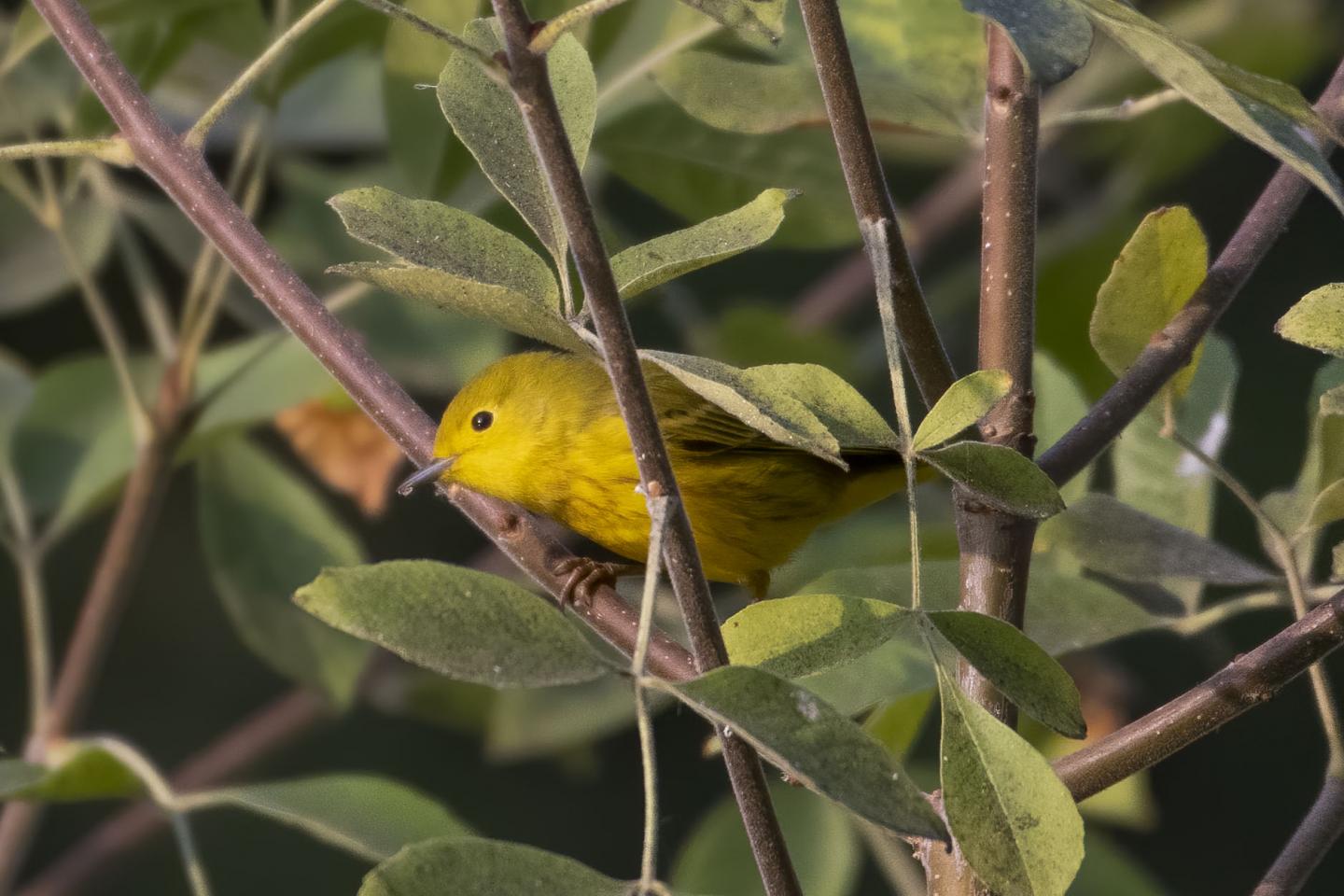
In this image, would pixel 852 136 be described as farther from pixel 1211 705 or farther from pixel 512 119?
pixel 1211 705

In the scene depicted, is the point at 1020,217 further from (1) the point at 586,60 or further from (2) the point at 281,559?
(2) the point at 281,559

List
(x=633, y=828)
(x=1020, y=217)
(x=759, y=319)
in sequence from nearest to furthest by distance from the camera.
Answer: (x=1020, y=217) < (x=759, y=319) < (x=633, y=828)

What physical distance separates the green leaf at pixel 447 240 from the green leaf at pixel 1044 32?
28cm

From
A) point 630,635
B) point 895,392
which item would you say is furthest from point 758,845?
point 630,635

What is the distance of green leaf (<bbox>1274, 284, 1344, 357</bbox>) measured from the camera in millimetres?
804

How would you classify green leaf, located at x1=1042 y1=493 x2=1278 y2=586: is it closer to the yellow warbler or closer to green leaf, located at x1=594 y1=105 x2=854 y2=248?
green leaf, located at x1=594 y1=105 x2=854 y2=248

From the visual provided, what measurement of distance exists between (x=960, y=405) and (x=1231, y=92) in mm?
207

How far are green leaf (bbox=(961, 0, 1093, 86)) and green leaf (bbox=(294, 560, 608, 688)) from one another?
0.35 metres

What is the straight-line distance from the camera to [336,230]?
92.7 inches

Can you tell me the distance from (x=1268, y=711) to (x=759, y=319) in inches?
133

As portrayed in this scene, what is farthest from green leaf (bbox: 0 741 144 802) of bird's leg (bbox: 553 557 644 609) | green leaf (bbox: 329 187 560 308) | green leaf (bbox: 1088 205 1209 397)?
green leaf (bbox: 1088 205 1209 397)

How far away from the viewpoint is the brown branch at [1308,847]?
903mm

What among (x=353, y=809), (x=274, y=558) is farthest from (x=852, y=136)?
(x=274, y=558)

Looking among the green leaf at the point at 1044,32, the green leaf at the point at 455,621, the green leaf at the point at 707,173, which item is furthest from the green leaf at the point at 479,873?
the green leaf at the point at 707,173
